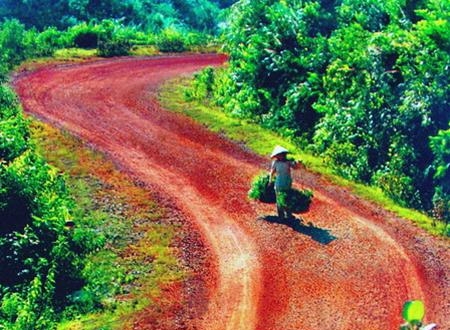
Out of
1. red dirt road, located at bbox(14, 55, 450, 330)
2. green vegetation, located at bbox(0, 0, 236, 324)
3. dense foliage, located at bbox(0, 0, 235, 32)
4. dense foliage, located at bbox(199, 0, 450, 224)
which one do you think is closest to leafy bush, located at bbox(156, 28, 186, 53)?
dense foliage, located at bbox(0, 0, 235, 32)

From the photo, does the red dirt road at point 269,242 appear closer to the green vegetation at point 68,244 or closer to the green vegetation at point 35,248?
the green vegetation at point 68,244

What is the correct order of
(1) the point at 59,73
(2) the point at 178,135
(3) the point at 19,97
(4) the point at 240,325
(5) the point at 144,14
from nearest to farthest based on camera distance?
(4) the point at 240,325 → (2) the point at 178,135 → (3) the point at 19,97 → (1) the point at 59,73 → (5) the point at 144,14

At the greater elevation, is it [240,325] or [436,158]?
[436,158]

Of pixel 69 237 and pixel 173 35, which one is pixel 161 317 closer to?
pixel 69 237

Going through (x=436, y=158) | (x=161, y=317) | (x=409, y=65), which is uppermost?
(x=409, y=65)

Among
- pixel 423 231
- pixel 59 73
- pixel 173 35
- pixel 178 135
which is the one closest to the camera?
pixel 423 231

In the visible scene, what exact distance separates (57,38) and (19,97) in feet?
32.9

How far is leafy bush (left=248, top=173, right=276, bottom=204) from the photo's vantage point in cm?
1698

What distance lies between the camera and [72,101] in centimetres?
2603

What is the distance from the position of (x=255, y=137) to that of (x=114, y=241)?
7.94 m

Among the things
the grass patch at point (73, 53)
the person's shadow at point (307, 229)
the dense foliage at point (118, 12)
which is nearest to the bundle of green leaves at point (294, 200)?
the person's shadow at point (307, 229)

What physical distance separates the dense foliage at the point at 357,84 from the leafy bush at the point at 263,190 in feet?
9.17

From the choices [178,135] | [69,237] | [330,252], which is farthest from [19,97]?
[330,252]

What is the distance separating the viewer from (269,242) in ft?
49.9
